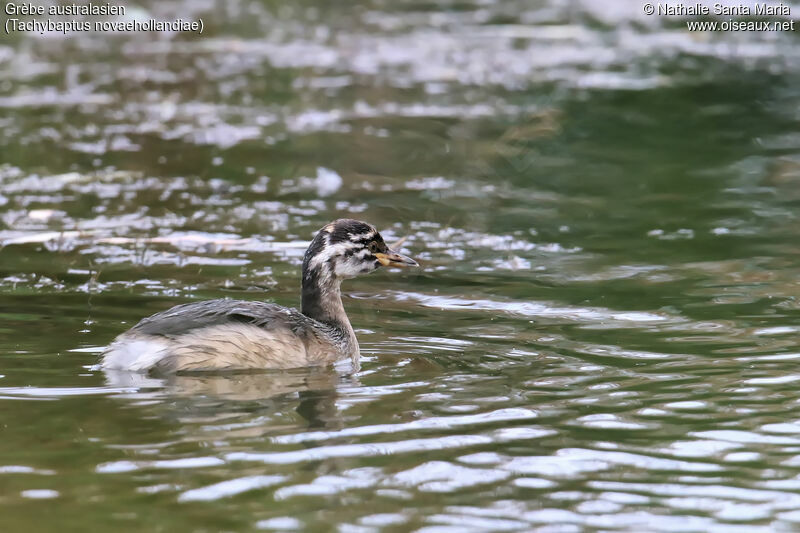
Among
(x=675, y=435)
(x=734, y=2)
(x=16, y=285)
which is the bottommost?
(x=675, y=435)

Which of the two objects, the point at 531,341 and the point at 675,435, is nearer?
the point at 675,435

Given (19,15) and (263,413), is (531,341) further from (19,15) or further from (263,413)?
(19,15)

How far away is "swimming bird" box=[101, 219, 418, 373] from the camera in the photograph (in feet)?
27.7

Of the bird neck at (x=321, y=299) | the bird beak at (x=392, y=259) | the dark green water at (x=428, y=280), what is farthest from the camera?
the bird beak at (x=392, y=259)

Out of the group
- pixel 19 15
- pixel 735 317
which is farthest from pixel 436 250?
pixel 19 15

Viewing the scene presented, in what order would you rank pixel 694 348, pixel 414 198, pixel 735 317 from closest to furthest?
pixel 694 348, pixel 735 317, pixel 414 198

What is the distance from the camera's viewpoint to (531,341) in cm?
934

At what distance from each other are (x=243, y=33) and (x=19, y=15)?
4766 mm

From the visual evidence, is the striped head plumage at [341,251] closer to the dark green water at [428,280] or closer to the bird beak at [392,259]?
the bird beak at [392,259]

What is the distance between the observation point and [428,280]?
11.3m

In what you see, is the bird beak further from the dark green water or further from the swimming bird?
the dark green water

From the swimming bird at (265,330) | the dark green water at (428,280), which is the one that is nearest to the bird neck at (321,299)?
the swimming bird at (265,330)

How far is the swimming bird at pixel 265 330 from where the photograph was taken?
8.45 meters

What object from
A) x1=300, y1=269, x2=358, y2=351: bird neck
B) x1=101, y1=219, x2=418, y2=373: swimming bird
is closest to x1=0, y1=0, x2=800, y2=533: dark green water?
x1=101, y1=219, x2=418, y2=373: swimming bird
